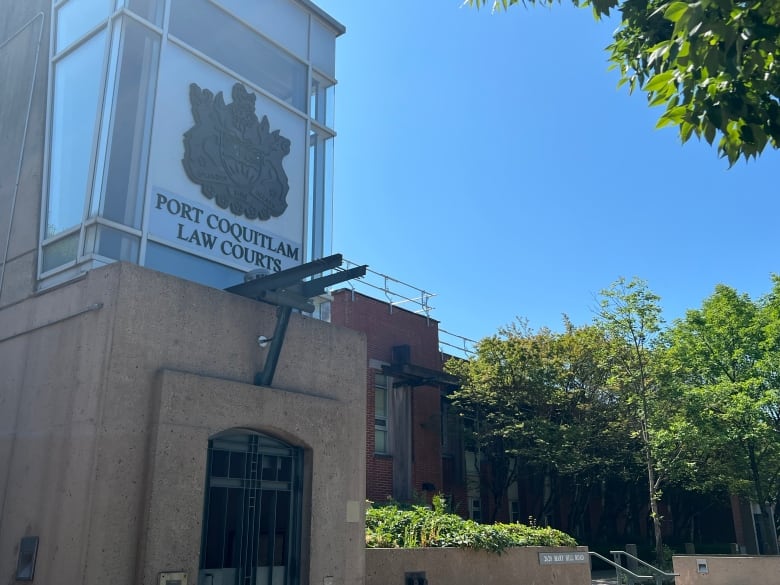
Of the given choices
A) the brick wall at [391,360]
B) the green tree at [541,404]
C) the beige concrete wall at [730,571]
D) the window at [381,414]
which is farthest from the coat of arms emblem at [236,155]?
the green tree at [541,404]

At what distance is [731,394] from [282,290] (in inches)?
698

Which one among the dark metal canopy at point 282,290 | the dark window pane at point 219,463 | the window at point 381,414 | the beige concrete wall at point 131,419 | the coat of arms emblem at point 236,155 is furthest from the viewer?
the window at point 381,414

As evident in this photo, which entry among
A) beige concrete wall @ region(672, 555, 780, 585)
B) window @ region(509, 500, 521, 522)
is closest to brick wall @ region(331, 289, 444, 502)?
window @ region(509, 500, 521, 522)

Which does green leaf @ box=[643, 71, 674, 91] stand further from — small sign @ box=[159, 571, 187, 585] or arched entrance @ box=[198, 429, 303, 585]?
small sign @ box=[159, 571, 187, 585]

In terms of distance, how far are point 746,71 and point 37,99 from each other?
7.53 meters

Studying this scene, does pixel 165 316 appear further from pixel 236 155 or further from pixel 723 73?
pixel 723 73

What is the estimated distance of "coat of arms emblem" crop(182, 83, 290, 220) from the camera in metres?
8.05

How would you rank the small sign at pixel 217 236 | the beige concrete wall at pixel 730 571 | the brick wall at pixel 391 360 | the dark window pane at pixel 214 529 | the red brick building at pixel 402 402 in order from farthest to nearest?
1. the red brick building at pixel 402 402
2. the brick wall at pixel 391 360
3. the beige concrete wall at pixel 730 571
4. the small sign at pixel 217 236
5. the dark window pane at pixel 214 529

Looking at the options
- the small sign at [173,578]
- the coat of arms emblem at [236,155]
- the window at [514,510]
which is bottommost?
the small sign at [173,578]

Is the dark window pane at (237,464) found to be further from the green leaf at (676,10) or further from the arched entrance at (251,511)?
the green leaf at (676,10)

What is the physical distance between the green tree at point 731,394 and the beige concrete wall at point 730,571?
3.92m

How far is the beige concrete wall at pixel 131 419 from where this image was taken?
594cm

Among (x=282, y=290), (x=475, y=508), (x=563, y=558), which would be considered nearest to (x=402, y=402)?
(x=475, y=508)

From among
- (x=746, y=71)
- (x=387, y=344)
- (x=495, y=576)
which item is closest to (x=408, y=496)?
(x=387, y=344)
